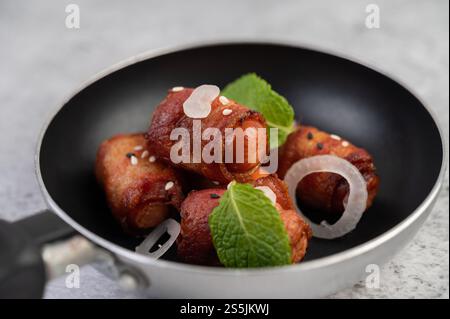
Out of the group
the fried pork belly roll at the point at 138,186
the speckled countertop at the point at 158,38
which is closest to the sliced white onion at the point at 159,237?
the fried pork belly roll at the point at 138,186

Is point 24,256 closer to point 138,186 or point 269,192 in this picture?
point 138,186

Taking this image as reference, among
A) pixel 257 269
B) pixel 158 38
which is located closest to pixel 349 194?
pixel 257 269

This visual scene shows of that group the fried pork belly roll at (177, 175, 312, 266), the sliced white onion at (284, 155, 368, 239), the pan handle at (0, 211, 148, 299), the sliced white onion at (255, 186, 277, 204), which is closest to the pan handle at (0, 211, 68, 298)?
the pan handle at (0, 211, 148, 299)

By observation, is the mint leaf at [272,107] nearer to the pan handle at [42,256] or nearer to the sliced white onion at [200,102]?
the sliced white onion at [200,102]

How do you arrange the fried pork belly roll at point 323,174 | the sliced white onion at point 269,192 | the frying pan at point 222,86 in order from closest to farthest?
1. the frying pan at point 222,86
2. the sliced white onion at point 269,192
3. the fried pork belly roll at point 323,174

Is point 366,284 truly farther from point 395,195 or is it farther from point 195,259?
point 195,259
